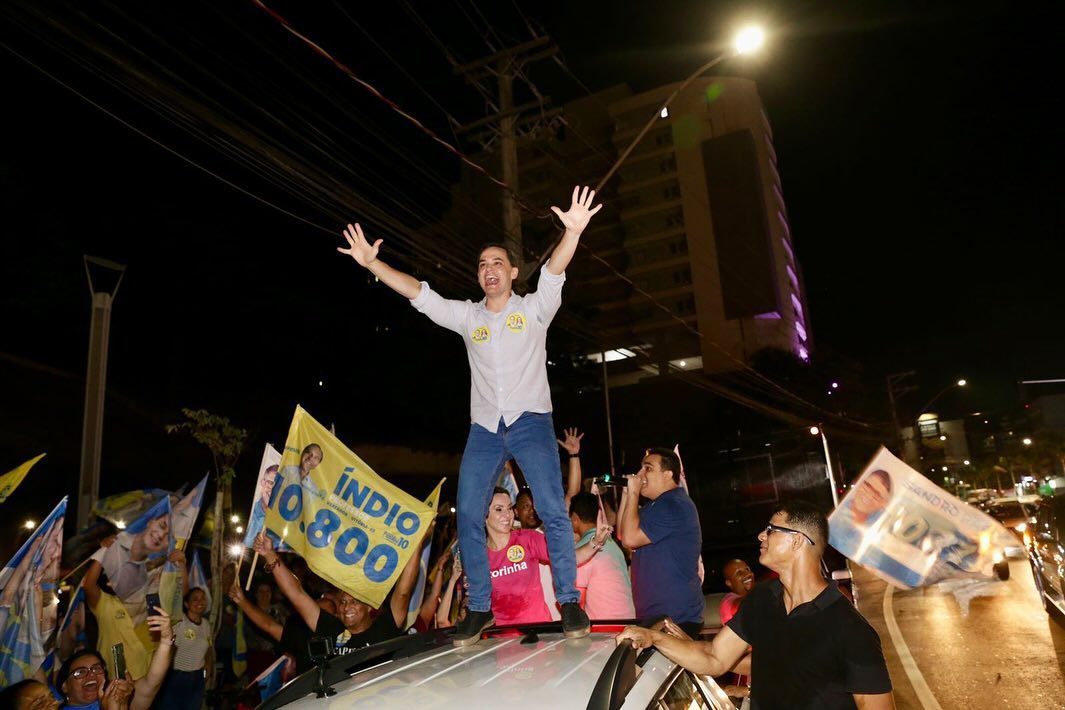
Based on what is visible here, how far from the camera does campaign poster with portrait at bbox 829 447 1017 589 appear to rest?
500 centimetres

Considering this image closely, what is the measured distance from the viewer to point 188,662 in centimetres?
750

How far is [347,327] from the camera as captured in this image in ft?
72.2

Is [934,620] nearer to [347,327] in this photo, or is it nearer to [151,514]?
[151,514]

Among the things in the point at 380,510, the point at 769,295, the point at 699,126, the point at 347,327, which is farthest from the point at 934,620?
the point at 699,126

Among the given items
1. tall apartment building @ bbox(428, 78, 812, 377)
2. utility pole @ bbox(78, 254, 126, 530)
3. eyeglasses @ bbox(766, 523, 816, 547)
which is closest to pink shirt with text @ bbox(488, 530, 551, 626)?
eyeglasses @ bbox(766, 523, 816, 547)

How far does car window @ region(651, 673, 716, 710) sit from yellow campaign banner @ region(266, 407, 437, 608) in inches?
141

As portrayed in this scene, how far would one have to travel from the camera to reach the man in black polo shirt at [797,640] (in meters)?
2.99

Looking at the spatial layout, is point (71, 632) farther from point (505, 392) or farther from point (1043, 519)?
point (1043, 519)

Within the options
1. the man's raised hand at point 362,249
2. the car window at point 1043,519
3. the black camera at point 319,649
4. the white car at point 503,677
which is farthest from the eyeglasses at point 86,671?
the car window at point 1043,519

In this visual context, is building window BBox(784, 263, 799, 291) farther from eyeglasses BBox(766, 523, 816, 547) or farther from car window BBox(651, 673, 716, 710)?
car window BBox(651, 673, 716, 710)

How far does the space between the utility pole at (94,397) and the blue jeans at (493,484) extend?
6.61 metres

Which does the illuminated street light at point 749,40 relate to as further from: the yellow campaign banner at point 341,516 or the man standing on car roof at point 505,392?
the yellow campaign banner at point 341,516

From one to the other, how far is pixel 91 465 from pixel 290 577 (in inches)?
168

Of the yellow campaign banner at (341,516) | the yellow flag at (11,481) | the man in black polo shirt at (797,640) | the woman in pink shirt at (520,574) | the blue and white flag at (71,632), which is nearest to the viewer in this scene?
the man in black polo shirt at (797,640)
